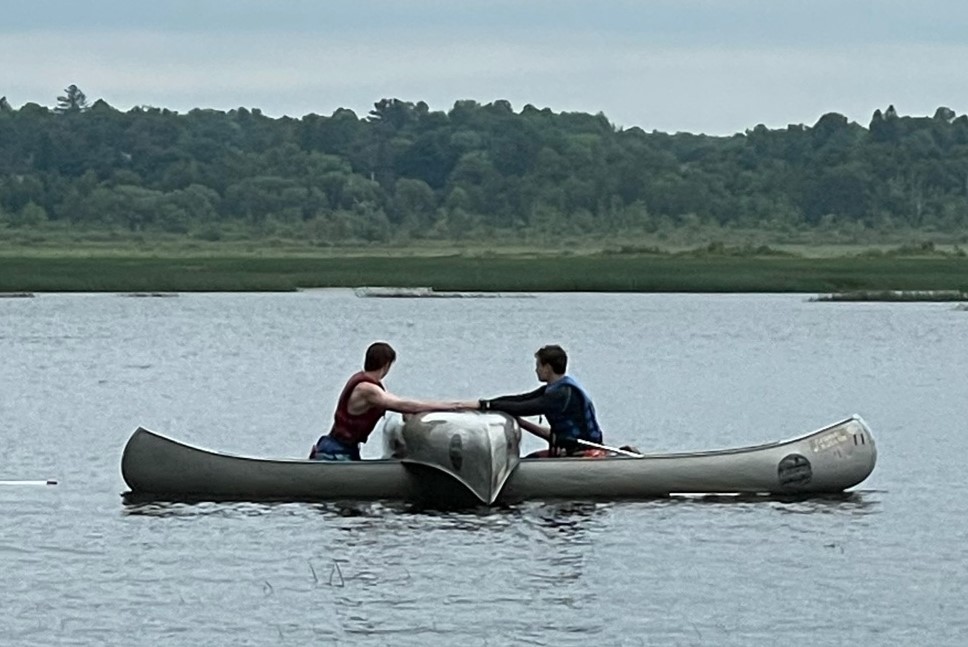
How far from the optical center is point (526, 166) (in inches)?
6673

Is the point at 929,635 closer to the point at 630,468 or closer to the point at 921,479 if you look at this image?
the point at 630,468

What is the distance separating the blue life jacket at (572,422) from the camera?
974 inches

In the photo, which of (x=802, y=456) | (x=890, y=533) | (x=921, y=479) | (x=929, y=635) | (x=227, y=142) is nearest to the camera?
(x=929, y=635)

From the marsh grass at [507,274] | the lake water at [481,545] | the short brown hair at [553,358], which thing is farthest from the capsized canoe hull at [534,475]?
the marsh grass at [507,274]

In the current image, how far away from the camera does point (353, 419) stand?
25062mm

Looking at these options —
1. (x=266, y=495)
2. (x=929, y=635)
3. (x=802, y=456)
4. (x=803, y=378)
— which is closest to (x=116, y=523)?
(x=266, y=495)

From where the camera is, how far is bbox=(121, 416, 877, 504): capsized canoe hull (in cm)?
2458

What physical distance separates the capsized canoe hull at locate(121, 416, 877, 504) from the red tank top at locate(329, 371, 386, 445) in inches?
22.2

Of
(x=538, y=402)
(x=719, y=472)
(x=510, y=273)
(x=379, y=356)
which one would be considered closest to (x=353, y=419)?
(x=379, y=356)

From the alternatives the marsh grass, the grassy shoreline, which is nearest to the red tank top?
the grassy shoreline

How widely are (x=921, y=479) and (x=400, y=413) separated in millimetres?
8138

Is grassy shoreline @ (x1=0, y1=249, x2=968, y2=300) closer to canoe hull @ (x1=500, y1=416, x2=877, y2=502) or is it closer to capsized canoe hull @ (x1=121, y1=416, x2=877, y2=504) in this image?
canoe hull @ (x1=500, y1=416, x2=877, y2=502)

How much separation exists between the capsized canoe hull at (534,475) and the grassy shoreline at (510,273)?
209ft

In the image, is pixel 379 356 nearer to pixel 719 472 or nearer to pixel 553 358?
pixel 553 358
